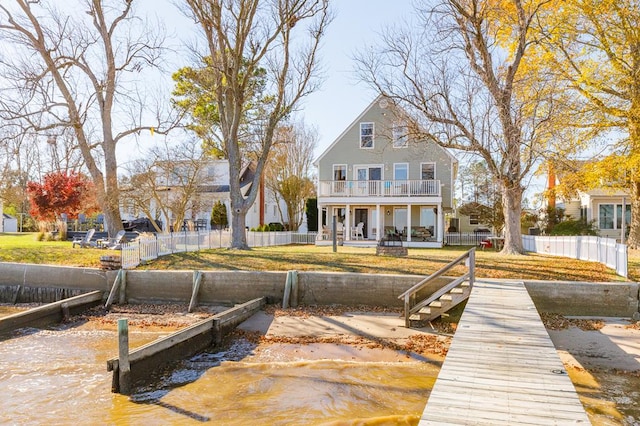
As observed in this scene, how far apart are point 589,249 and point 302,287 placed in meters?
Answer: 9.52

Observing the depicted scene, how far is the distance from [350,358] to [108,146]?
18437 mm

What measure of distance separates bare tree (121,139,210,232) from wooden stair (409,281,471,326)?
15148 mm

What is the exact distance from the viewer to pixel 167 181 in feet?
76.6

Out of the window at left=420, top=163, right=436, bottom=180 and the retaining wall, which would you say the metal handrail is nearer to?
the retaining wall

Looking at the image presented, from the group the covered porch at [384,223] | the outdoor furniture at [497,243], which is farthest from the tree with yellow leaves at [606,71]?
the covered porch at [384,223]

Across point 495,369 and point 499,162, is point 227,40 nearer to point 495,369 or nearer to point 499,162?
point 499,162

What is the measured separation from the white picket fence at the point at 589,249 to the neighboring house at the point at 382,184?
6.83 meters

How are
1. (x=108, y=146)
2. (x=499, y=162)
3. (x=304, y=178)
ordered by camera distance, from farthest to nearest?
(x=304, y=178) → (x=108, y=146) → (x=499, y=162)

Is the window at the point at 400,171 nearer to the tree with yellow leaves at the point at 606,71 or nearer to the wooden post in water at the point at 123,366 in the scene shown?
the tree with yellow leaves at the point at 606,71

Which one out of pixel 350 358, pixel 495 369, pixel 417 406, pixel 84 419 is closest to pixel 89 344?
pixel 84 419

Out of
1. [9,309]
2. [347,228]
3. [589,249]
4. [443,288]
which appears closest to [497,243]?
[347,228]

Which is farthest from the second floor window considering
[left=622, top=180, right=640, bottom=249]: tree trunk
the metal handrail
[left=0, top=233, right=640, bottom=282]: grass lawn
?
the metal handrail

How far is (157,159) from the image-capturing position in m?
23.4

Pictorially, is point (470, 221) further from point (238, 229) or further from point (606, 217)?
point (238, 229)
